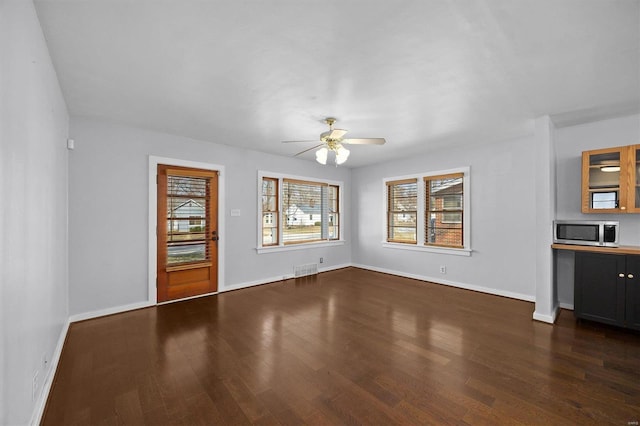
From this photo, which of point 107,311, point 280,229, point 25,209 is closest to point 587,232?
point 280,229

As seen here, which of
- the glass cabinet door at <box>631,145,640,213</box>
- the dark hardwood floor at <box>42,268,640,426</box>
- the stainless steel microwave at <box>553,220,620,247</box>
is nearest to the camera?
the dark hardwood floor at <box>42,268,640,426</box>

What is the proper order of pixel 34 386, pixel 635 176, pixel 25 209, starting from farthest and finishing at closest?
pixel 635 176 → pixel 34 386 → pixel 25 209

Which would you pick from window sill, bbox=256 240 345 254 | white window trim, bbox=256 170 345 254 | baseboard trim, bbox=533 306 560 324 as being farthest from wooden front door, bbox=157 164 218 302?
baseboard trim, bbox=533 306 560 324

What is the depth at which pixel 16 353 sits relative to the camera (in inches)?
60.8

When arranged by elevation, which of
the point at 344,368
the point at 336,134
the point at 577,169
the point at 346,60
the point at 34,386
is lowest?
the point at 344,368

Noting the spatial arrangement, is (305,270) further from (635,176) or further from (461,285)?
(635,176)

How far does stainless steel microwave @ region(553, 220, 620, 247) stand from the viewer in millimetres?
3437

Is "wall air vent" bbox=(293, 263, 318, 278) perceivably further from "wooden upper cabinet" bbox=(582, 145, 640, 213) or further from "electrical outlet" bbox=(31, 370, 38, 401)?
"wooden upper cabinet" bbox=(582, 145, 640, 213)

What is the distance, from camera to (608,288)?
11.0ft

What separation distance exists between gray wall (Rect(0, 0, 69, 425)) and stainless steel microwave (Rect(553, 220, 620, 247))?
17.3ft

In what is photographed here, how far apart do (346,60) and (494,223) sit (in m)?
3.99

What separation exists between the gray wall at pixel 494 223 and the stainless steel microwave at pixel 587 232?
67cm

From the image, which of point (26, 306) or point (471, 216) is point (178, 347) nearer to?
point (26, 306)

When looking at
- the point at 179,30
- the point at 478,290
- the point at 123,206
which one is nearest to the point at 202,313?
the point at 123,206
